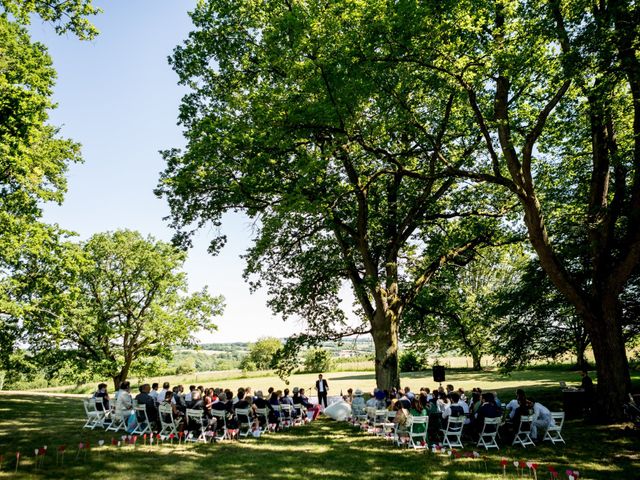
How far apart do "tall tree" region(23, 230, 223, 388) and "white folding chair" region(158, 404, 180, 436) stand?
14.2m

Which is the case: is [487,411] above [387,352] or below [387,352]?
below

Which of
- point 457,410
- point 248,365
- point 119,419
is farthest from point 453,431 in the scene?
point 248,365

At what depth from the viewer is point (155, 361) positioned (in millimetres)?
30094

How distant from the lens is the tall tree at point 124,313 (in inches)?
1070

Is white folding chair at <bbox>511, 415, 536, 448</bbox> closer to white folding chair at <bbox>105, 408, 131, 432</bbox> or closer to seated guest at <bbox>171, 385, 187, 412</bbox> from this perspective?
seated guest at <bbox>171, 385, 187, 412</bbox>

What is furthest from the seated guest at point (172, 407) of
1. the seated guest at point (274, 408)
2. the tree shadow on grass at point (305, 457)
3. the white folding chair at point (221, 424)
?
the seated guest at point (274, 408)

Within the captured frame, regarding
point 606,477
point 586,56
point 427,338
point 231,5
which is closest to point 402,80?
point 586,56

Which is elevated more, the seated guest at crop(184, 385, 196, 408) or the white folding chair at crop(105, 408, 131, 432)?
the seated guest at crop(184, 385, 196, 408)

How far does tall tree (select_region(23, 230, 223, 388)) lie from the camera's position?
89.1 feet

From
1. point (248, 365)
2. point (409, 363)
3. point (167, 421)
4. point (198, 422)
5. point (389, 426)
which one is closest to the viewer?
point (198, 422)

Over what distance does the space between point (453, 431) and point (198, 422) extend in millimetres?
7477

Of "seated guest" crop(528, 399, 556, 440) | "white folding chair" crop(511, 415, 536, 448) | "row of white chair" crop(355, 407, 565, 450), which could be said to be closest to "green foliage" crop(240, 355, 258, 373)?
"row of white chair" crop(355, 407, 565, 450)

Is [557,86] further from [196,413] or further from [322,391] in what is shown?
[322,391]

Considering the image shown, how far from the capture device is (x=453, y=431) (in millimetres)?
12008
